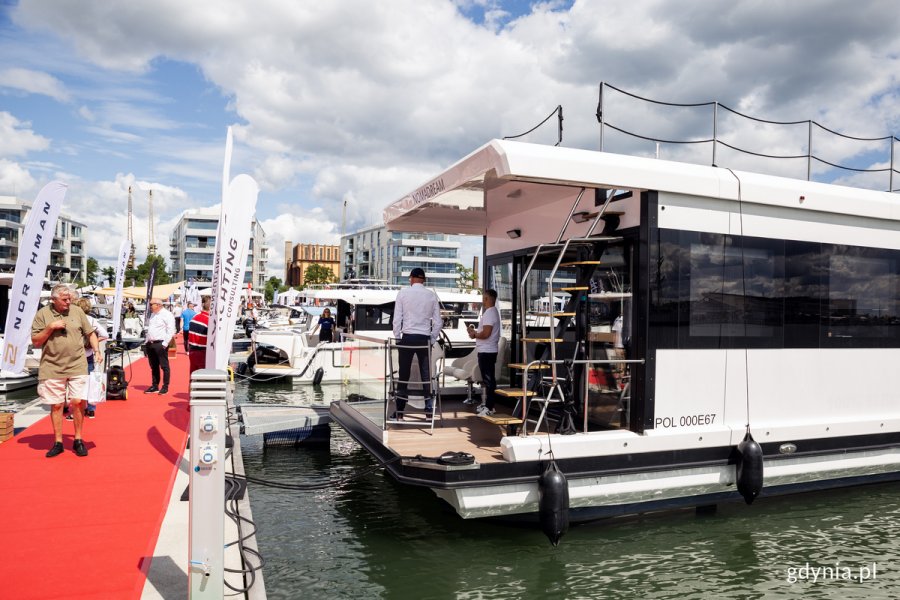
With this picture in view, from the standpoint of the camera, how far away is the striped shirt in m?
9.44

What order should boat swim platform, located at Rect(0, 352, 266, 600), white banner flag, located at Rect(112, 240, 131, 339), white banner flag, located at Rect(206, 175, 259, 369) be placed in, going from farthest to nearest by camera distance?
1. white banner flag, located at Rect(112, 240, 131, 339)
2. white banner flag, located at Rect(206, 175, 259, 369)
3. boat swim platform, located at Rect(0, 352, 266, 600)

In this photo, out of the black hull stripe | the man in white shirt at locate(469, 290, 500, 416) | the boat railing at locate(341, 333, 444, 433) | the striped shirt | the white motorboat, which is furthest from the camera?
the white motorboat

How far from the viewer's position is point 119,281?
1450 centimetres

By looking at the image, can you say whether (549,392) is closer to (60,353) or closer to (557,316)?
(557,316)

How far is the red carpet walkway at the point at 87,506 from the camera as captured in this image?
4.03 m

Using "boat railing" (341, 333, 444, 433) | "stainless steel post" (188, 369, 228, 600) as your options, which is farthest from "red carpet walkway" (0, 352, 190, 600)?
"boat railing" (341, 333, 444, 433)

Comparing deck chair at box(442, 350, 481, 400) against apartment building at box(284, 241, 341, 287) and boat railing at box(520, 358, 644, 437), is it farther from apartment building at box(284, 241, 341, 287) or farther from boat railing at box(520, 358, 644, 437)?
apartment building at box(284, 241, 341, 287)

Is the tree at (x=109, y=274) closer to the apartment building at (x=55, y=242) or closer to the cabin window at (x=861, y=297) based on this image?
the apartment building at (x=55, y=242)

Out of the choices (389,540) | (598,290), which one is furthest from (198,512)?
(598,290)

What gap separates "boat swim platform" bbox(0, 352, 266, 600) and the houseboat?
1802mm

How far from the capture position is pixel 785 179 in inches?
259

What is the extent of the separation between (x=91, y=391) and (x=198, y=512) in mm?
5676

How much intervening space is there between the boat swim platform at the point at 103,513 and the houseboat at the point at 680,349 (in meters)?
1.80

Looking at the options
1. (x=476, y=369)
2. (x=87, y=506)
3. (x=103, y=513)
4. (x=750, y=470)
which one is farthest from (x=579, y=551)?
(x=87, y=506)
